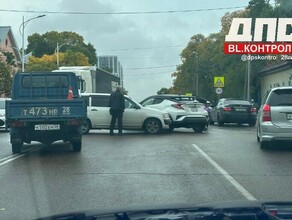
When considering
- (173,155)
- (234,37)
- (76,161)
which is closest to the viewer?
(76,161)

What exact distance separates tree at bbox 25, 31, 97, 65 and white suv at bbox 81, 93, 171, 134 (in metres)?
77.4

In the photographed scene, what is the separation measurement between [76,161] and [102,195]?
4394mm

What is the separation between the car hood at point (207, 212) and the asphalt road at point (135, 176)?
316 cm

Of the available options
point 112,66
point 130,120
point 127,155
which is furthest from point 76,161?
point 112,66

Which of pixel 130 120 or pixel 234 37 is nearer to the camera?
pixel 130 120

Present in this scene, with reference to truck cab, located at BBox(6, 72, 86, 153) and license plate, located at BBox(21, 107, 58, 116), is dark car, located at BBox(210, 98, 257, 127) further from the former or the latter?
license plate, located at BBox(21, 107, 58, 116)

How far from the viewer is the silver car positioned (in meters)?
14.3

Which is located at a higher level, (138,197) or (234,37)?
(234,37)

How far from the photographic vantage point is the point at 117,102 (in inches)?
808

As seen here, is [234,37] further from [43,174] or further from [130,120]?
[43,174]

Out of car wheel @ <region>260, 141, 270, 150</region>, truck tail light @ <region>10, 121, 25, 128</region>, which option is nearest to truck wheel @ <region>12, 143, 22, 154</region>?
truck tail light @ <region>10, 121, 25, 128</region>

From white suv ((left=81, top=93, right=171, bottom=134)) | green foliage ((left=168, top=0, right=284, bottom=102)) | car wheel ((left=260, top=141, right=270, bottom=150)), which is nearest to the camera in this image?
car wheel ((left=260, top=141, right=270, bottom=150))

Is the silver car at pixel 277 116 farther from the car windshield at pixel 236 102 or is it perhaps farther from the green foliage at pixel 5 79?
the green foliage at pixel 5 79

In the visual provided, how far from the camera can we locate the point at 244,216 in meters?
3.37
